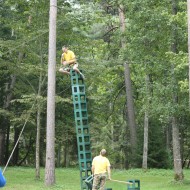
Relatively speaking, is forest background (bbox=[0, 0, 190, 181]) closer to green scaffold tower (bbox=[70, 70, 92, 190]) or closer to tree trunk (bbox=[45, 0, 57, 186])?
tree trunk (bbox=[45, 0, 57, 186])

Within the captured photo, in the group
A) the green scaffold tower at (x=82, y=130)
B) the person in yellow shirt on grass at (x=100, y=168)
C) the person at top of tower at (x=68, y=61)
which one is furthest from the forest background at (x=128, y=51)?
the person in yellow shirt on grass at (x=100, y=168)

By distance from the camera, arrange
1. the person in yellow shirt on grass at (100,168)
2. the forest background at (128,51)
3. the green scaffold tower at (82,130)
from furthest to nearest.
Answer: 1. the forest background at (128,51)
2. the green scaffold tower at (82,130)
3. the person in yellow shirt on grass at (100,168)

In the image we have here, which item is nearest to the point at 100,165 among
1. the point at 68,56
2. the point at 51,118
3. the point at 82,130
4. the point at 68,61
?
the point at 82,130

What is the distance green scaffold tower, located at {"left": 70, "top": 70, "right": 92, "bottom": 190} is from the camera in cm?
1182

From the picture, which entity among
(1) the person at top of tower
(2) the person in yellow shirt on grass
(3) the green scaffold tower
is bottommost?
(2) the person in yellow shirt on grass

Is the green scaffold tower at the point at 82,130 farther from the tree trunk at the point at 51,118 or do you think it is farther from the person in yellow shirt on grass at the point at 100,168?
the tree trunk at the point at 51,118

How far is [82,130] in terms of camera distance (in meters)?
11.9

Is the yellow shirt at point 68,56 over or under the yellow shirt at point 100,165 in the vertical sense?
over

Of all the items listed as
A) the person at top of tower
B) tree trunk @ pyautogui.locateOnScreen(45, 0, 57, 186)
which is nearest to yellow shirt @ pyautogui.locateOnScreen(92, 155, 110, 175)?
the person at top of tower

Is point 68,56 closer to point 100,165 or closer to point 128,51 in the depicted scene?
point 100,165

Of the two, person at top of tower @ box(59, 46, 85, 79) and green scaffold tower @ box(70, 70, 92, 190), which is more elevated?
person at top of tower @ box(59, 46, 85, 79)

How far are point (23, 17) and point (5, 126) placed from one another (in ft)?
30.9

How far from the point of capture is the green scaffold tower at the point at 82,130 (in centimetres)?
1182

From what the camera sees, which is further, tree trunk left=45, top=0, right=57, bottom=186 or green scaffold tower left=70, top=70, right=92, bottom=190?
tree trunk left=45, top=0, right=57, bottom=186
